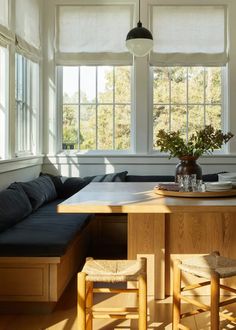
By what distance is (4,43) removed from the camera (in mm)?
4750

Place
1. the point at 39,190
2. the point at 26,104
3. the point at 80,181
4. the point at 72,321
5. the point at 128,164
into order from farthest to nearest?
the point at 128,164 < the point at 80,181 < the point at 26,104 < the point at 39,190 < the point at 72,321

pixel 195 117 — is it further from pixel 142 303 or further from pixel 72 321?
pixel 142 303

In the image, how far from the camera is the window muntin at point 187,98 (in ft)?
20.3

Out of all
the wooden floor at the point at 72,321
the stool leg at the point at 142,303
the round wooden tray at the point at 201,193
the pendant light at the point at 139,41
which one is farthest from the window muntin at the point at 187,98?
the stool leg at the point at 142,303

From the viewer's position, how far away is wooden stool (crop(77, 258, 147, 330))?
250cm

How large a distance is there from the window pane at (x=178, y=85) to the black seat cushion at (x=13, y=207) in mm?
2638

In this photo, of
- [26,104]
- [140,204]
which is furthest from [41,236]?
[26,104]

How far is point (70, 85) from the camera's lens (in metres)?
6.28

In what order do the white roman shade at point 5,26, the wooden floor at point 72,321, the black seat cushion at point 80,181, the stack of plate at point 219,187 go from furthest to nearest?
the black seat cushion at point 80,181 → the white roman shade at point 5,26 → the stack of plate at point 219,187 → the wooden floor at point 72,321

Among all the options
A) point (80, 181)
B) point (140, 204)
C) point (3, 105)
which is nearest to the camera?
point (140, 204)

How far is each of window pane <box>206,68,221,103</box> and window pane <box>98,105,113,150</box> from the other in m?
1.35

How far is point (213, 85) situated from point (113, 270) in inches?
A: 165

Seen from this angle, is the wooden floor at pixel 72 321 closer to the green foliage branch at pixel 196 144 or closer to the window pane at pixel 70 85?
the green foliage branch at pixel 196 144

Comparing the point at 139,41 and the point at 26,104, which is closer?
the point at 139,41
